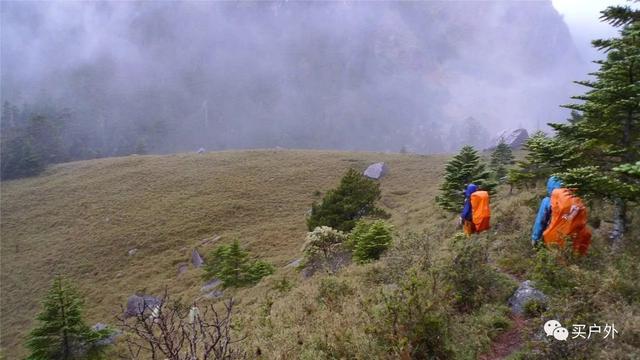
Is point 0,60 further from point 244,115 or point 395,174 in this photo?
point 395,174

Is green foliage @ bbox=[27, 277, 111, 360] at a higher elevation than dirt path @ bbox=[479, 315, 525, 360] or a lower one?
lower

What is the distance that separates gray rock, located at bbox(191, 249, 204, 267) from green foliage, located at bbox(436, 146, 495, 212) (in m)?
18.7

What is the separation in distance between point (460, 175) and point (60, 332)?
17433 mm

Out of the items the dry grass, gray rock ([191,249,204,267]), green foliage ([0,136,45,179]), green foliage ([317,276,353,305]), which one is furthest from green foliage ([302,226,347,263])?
green foliage ([0,136,45,179])

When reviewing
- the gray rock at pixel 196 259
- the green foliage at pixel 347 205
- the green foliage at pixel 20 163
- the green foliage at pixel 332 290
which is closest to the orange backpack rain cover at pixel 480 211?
the green foliage at pixel 332 290

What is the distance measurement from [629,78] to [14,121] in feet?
452

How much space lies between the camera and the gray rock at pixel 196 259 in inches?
1113

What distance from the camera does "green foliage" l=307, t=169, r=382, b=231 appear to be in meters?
19.9

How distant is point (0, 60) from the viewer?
179 m

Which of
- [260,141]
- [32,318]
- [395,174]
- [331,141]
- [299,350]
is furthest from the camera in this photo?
[331,141]

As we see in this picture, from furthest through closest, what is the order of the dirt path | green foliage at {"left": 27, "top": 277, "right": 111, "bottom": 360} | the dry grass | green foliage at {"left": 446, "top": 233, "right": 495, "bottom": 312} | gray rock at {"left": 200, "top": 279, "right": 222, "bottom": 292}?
gray rock at {"left": 200, "top": 279, "right": 222, "bottom": 292} → green foliage at {"left": 27, "top": 277, "right": 111, "bottom": 360} → green foliage at {"left": 446, "top": 233, "right": 495, "bottom": 312} → the dry grass → the dirt path

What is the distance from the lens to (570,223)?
293 inches

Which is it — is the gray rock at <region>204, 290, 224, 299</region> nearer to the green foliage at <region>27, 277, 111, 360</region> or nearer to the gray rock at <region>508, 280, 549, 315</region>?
the green foliage at <region>27, 277, 111, 360</region>

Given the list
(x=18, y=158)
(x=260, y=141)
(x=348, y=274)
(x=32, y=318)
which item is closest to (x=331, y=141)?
(x=260, y=141)
